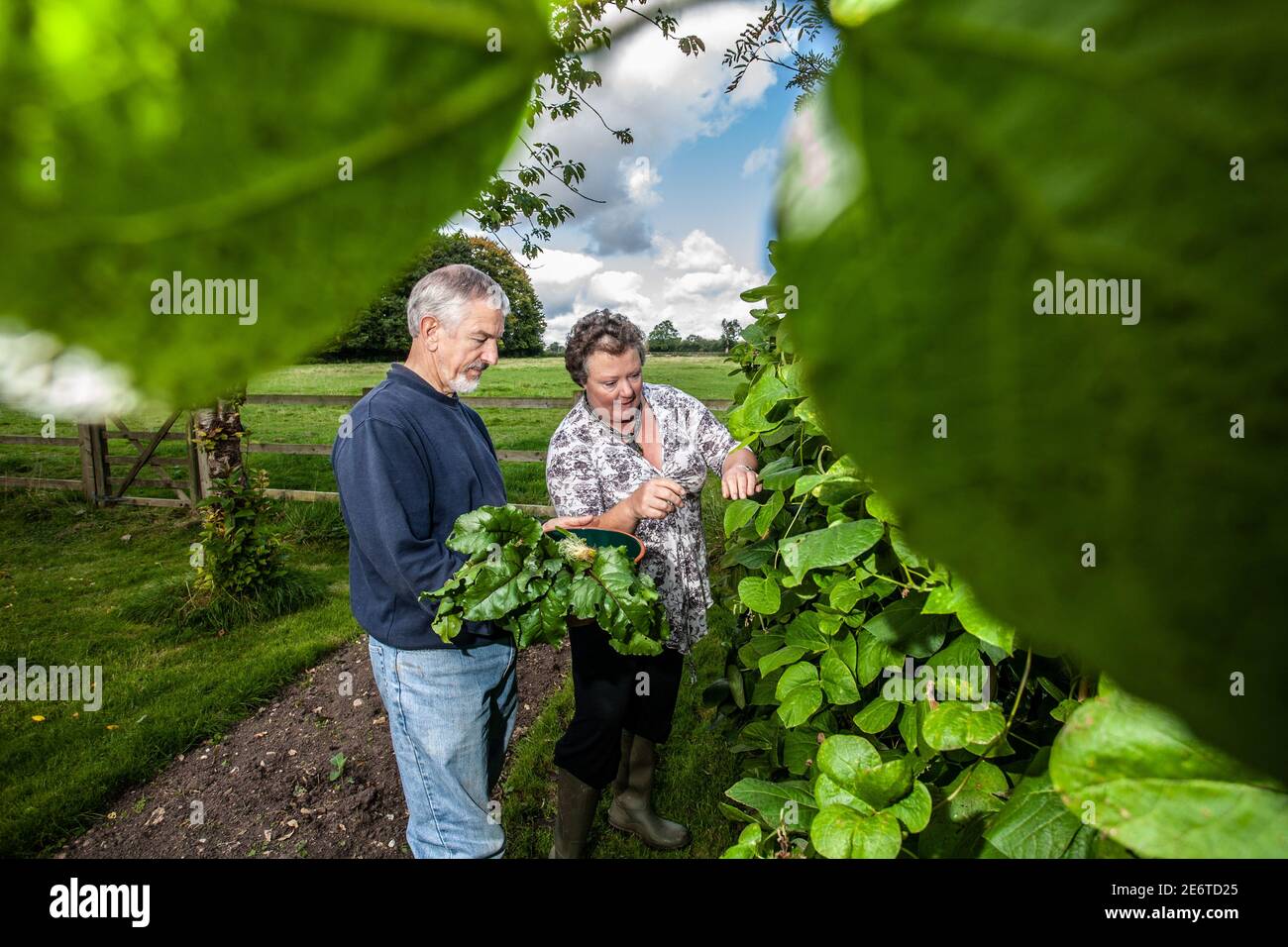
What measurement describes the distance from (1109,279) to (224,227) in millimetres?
150

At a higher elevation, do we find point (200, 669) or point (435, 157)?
point (435, 157)

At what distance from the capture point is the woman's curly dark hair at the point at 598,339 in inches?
90.7

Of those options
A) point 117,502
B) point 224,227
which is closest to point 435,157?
point 224,227

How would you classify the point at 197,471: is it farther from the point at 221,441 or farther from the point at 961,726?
the point at 961,726

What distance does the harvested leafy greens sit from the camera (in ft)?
5.81

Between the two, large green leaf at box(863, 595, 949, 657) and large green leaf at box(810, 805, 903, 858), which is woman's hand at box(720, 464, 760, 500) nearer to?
large green leaf at box(863, 595, 949, 657)

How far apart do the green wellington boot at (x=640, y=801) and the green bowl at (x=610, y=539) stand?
696mm

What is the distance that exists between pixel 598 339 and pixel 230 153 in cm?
222

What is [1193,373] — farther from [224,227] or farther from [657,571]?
[657,571]

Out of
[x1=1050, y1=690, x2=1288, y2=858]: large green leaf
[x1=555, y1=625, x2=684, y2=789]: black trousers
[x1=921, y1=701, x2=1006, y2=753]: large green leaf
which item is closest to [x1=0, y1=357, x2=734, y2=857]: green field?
[x1=555, y1=625, x2=684, y2=789]: black trousers

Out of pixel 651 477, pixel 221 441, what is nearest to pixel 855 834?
pixel 651 477

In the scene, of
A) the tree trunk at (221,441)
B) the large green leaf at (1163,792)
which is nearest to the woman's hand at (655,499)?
the large green leaf at (1163,792)

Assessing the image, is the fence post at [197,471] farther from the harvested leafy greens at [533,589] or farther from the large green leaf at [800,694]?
the large green leaf at [800,694]

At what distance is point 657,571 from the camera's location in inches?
91.0
